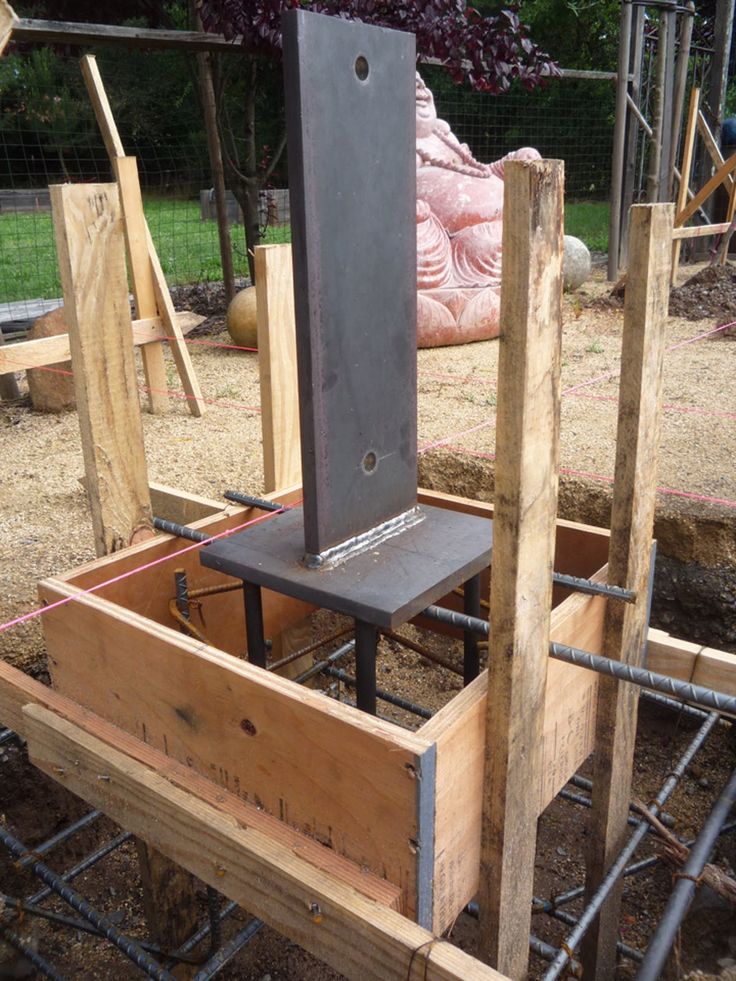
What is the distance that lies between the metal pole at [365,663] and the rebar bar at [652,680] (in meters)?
0.27

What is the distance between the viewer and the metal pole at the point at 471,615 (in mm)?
1509

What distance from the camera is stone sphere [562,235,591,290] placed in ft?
21.8

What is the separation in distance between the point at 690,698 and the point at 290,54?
3.20 ft

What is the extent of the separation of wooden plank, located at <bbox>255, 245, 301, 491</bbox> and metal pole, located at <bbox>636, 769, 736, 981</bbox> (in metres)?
1.14

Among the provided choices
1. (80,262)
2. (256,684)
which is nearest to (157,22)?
(80,262)

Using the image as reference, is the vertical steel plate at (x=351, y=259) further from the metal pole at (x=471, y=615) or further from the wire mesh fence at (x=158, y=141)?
the wire mesh fence at (x=158, y=141)

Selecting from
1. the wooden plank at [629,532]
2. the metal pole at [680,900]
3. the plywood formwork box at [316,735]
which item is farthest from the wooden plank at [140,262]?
the metal pole at [680,900]

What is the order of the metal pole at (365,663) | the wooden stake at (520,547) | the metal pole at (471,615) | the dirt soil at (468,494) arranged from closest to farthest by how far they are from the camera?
the wooden stake at (520,547) < the metal pole at (365,663) < the metal pole at (471,615) < the dirt soil at (468,494)

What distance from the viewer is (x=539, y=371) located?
0.92m

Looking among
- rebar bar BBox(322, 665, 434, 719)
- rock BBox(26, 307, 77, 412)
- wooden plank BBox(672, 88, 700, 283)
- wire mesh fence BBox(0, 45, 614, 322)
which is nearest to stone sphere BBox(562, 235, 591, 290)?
wooden plank BBox(672, 88, 700, 283)

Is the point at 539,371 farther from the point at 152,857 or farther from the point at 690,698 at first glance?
the point at 152,857

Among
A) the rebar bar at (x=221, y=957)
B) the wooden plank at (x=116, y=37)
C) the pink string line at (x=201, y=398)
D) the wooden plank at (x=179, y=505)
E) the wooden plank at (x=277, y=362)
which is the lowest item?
the rebar bar at (x=221, y=957)

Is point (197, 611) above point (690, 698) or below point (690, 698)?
below

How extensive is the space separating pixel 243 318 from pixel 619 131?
3.96 meters
